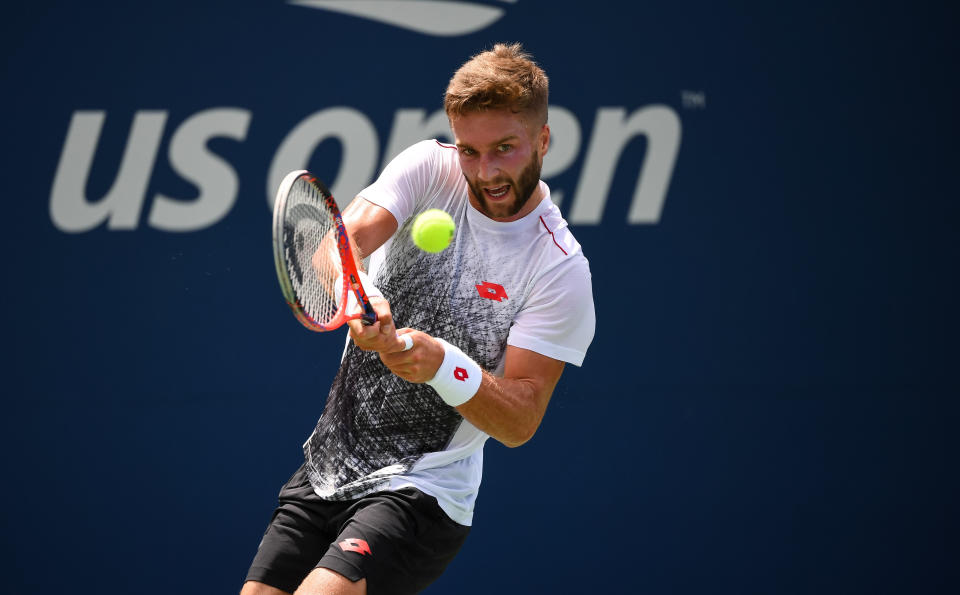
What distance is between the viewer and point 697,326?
473 centimetres

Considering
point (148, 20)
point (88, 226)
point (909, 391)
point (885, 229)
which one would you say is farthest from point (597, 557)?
point (148, 20)

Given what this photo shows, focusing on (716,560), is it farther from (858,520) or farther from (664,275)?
(664,275)

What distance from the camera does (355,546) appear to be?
102 inches

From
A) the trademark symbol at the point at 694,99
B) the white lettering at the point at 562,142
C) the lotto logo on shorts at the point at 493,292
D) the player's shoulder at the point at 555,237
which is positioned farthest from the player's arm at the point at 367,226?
the trademark symbol at the point at 694,99

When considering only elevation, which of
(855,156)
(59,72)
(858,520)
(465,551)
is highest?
(855,156)

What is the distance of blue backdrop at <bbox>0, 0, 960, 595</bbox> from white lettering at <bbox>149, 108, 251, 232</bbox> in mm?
13

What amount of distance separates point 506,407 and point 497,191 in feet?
1.87

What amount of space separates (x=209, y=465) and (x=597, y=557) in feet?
5.81

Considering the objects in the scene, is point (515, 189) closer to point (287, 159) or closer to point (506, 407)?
point (506, 407)

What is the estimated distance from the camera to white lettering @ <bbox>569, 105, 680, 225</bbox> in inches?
185

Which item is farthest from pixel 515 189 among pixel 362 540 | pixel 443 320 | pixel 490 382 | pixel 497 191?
pixel 362 540

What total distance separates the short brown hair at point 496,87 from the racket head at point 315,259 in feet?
1.34

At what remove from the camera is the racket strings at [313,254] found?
2486 millimetres

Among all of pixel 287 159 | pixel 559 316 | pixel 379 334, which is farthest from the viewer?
pixel 287 159
